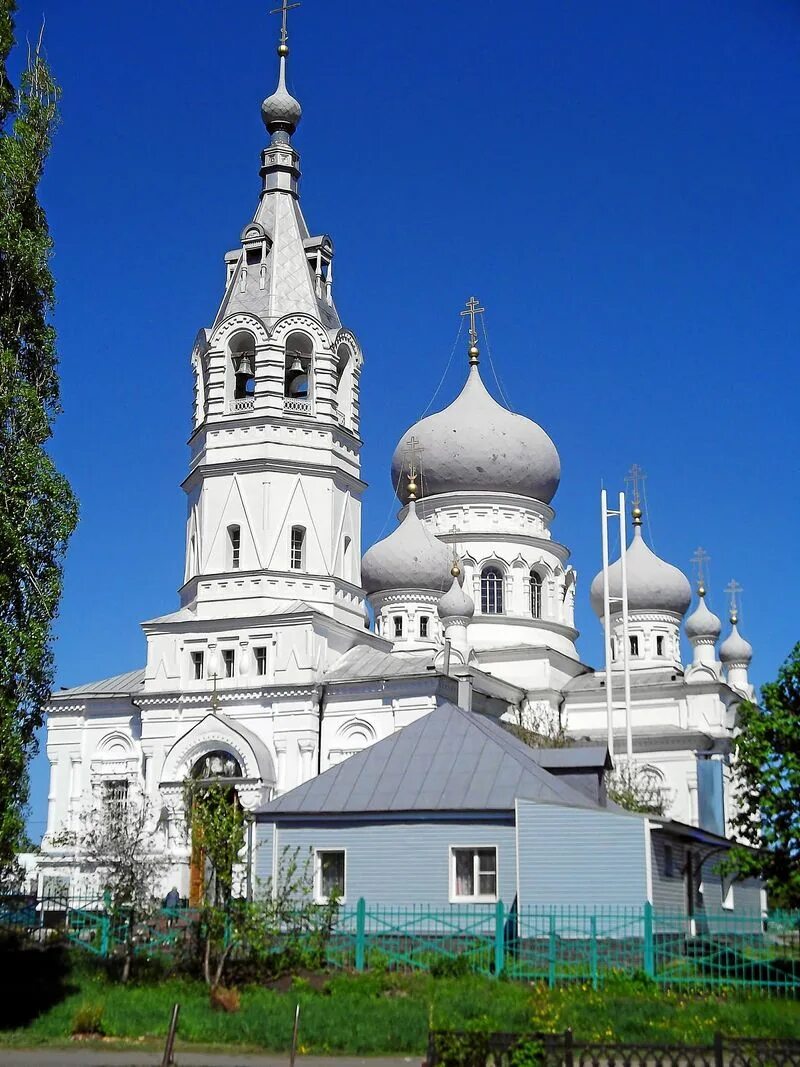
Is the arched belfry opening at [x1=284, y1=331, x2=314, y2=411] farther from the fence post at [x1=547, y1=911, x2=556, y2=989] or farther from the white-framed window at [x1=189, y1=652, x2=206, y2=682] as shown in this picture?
the fence post at [x1=547, y1=911, x2=556, y2=989]

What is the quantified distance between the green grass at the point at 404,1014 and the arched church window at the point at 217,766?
14695mm

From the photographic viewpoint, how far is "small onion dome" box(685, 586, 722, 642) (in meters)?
48.1

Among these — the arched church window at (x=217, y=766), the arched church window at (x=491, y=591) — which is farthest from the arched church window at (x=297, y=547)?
the arched church window at (x=491, y=591)

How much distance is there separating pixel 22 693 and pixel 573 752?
9.49 meters

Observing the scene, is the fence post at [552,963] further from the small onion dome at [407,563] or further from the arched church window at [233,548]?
the small onion dome at [407,563]

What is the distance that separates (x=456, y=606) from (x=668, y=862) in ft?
61.9

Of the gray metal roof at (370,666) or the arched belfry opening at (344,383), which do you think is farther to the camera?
the arched belfry opening at (344,383)

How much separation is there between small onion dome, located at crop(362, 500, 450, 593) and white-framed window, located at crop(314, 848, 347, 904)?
20.2 meters

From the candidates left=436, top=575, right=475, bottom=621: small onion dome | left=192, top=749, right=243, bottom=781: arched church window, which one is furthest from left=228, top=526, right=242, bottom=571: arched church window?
left=436, top=575, right=475, bottom=621: small onion dome

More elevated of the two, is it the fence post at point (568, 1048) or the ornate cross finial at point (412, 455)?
the ornate cross finial at point (412, 455)

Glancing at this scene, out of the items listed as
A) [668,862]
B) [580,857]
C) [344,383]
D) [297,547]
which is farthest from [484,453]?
[580,857]

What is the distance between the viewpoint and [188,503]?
120ft

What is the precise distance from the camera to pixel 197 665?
34.3 meters

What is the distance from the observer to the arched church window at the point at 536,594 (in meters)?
44.5
